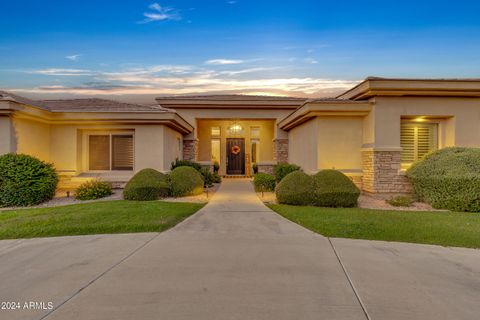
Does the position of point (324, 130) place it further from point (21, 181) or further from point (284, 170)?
point (21, 181)

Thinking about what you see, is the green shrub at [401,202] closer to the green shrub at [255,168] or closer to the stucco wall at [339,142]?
the stucco wall at [339,142]

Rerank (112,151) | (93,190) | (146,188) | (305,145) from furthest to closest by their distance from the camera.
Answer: (305,145) < (112,151) < (93,190) < (146,188)

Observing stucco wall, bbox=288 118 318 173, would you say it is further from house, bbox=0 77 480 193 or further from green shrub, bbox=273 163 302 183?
green shrub, bbox=273 163 302 183

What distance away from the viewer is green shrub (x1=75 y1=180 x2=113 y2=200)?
11.0 metres

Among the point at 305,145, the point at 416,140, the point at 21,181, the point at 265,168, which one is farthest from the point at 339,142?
the point at 21,181

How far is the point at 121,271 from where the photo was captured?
4137 mm

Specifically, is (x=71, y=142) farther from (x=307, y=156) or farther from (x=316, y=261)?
(x=316, y=261)

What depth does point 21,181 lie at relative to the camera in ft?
32.9

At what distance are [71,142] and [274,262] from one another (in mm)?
11479

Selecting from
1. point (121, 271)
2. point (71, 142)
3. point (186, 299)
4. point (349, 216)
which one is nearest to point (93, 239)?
point (121, 271)

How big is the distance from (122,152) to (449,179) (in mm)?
12424

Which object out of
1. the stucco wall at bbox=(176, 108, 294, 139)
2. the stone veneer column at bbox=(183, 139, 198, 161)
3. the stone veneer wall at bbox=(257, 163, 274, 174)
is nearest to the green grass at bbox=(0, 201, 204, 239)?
the stone veneer column at bbox=(183, 139, 198, 161)

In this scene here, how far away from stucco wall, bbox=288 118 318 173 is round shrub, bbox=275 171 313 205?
2517 millimetres

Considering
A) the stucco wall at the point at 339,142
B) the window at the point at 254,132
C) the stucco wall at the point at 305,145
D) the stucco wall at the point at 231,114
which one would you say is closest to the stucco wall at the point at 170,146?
the stucco wall at the point at 231,114
